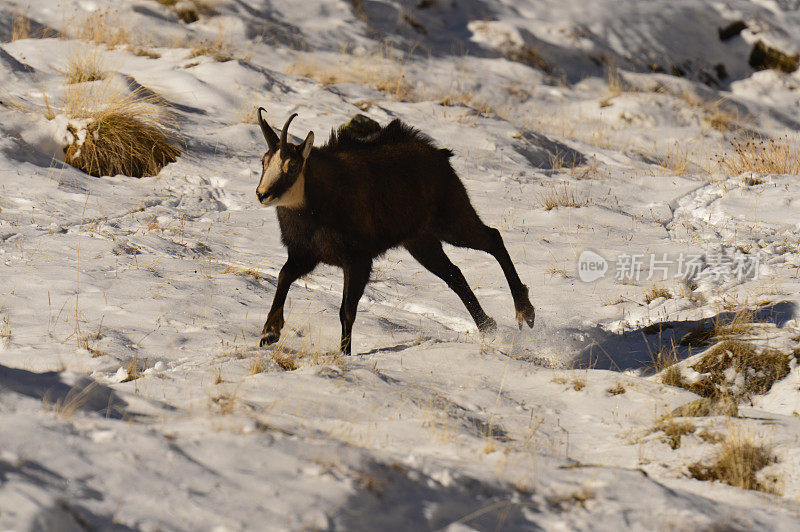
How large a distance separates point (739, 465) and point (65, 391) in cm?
313

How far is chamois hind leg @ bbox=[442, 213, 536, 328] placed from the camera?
20.3 feet

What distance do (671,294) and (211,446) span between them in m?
4.88

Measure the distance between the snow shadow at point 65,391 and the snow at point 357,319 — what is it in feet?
0.07

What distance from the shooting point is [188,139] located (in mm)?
9688

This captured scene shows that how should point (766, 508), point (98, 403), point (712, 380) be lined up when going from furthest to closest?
point (712, 380) → point (98, 403) → point (766, 508)

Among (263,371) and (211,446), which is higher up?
(211,446)

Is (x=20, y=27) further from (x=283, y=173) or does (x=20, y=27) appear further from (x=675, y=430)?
(x=675, y=430)

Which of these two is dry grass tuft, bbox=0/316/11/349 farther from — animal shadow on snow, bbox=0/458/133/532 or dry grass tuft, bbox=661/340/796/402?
dry grass tuft, bbox=661/340/796/402

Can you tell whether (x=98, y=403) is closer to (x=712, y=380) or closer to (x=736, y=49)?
(x=712, y=380)

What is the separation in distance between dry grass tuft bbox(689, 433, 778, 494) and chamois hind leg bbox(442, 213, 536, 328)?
2.75m

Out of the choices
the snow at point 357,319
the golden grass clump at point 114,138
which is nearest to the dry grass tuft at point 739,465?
the snow at point 357,319

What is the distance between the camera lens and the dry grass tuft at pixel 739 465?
3477 millimetres

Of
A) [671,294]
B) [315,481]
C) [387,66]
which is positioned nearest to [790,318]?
[671,294]

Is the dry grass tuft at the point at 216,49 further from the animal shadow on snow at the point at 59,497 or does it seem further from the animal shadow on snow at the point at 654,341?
the animal shadow on snow at the point at 59,497
